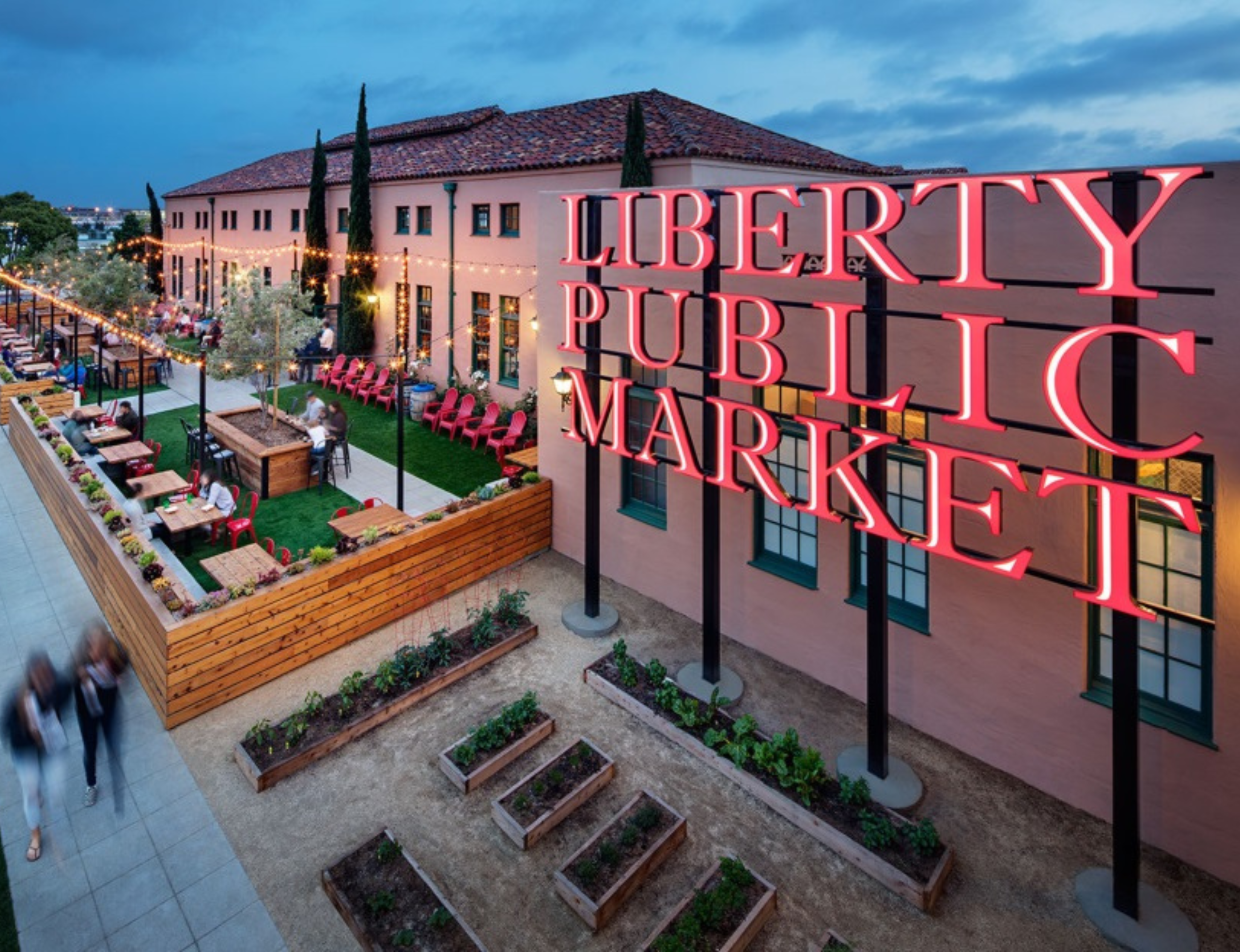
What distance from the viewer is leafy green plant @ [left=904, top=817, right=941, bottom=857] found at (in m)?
6.77

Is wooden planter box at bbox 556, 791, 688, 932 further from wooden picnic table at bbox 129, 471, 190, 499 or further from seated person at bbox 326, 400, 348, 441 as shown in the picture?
seated person at bbox 326, 400, 348, 441

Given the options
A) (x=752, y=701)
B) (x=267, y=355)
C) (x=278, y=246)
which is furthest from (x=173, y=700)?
(x=278, y=246)

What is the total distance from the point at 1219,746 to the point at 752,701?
4.65m

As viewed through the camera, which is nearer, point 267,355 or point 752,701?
point 752,701

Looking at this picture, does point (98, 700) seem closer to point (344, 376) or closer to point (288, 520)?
point (288, 520)

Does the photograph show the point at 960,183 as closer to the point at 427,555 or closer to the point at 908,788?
the point at 908,788

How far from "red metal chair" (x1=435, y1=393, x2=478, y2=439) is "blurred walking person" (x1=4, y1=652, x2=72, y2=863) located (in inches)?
516

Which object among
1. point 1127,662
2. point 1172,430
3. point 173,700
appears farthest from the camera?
point 173,700

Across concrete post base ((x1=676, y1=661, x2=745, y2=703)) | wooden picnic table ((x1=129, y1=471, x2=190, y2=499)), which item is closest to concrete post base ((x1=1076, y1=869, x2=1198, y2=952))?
concrete post base ((x1=676, y1=661, x2=745, y2=703))

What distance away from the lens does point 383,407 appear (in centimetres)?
2320

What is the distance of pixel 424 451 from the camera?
18984 millimetres

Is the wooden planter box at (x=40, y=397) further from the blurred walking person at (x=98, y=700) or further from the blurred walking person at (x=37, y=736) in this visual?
the blurred walking person at (x=37, y=736)

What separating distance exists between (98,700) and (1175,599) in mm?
10554

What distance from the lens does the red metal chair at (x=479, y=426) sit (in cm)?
1880
